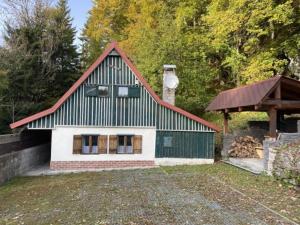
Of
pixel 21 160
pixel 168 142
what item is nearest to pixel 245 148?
pixel 168 142

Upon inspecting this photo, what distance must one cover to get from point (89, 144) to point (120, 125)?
1.84 m

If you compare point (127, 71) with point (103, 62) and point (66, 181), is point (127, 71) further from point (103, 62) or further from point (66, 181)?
point (66, 181)

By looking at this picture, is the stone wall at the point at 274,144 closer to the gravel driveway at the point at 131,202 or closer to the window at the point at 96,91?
the gravel driveway at the point at 131,202

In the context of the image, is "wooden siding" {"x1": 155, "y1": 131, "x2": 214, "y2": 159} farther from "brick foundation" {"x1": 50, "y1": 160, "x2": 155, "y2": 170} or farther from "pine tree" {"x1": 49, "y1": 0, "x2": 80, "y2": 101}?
"pine tree" {"x1": 49, "y1": 0, "x2": 80, "y2": 101}

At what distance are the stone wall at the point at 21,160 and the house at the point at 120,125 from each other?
173 centimetres

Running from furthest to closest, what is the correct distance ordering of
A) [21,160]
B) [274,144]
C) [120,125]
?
[120,125], [21,160], [274,144]

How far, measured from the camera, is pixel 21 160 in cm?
1570

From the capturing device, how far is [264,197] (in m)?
9.00

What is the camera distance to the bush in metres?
10.1

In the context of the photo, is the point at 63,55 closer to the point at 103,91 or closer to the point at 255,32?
the point at 103,91

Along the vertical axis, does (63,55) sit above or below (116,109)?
above

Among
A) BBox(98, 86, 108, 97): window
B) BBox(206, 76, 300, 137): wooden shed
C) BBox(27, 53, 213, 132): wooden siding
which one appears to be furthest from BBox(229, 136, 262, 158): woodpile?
BBox(98, 86, 108, 97): window

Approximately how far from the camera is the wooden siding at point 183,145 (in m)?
16.9

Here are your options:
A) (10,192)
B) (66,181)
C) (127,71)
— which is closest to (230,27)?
(127,71)
